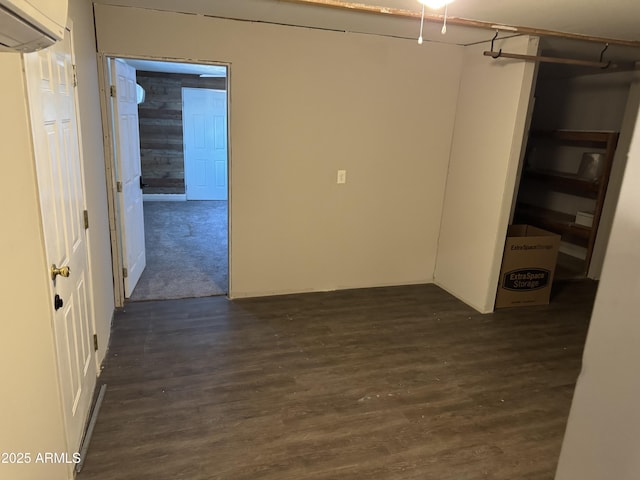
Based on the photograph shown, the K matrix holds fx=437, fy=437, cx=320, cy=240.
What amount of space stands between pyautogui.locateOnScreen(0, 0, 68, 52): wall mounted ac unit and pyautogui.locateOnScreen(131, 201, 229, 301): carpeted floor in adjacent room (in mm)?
3399

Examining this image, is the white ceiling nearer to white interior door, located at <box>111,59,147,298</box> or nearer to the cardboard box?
white interior door, located at <box>111,59,147,298</box>

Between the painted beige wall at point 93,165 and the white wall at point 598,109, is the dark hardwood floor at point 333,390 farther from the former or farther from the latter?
the white wall at point 598,109

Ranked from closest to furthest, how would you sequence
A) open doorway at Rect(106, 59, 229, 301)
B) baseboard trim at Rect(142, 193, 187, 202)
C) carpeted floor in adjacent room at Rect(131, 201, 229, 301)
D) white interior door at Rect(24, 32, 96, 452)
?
white interior door at Rect(24, 32, 96, 452) < carpeted floor in adjacent room at Rect(131, 201, 229, 301) < open doorway at Rect(106, 59, 229, 301) < baseboard trim at Rect(142, 193, 187, 202)

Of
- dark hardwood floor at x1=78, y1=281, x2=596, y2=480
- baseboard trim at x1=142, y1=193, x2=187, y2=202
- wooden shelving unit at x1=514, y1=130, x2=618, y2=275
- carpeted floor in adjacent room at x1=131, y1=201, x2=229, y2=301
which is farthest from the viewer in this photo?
baseboard trim at x1=142, y1=193, x2=187, y2=202

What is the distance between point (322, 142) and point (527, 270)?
2.24m

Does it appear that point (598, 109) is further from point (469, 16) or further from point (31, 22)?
point (31, 22)

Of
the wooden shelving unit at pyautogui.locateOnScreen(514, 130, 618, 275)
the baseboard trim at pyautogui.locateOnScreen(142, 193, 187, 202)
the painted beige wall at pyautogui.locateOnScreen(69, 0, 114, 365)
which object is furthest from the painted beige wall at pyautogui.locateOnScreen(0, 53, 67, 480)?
the baseboard trim at pyautogui.locateOnScreen(142, 193, 187, 202)

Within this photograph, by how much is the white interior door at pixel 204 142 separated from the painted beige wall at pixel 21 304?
688 centimetres

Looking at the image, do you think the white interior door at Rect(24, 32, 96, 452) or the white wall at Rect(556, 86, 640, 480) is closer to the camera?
the white wall at Rect(556, 86, 640, 480)

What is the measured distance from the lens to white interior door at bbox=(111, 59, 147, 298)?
11.7ft

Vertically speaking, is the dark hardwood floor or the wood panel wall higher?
the wood panel wall

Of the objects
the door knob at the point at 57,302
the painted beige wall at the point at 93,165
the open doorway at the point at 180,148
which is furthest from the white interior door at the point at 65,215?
the open doorway at the point at 180,148

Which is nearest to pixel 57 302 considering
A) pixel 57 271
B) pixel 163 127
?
pixel 57 271

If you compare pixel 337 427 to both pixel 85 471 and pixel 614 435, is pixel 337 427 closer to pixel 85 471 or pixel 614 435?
pixel 85 471
